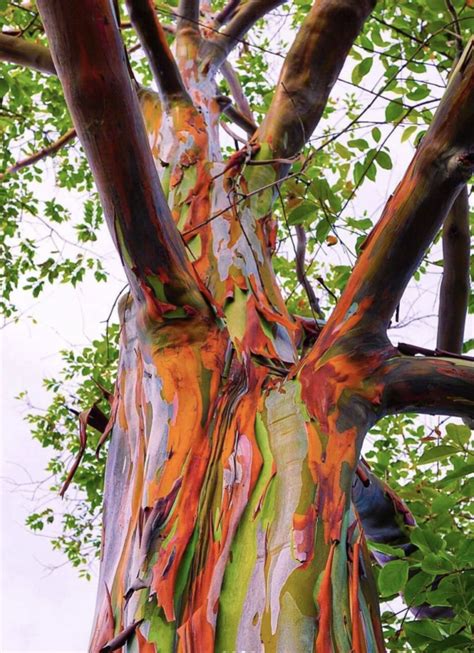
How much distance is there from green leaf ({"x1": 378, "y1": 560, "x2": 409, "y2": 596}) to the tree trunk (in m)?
0.26

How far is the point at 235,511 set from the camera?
4.74 ft

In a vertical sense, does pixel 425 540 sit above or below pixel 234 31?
below

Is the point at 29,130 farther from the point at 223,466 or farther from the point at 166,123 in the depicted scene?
the point at 223,466

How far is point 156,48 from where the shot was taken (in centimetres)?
274

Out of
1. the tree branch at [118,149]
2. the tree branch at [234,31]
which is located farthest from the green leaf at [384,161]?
the tree branch at [234,31]

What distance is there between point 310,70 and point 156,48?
2.07 feet

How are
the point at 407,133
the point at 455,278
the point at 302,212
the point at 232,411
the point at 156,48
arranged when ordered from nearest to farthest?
the point at 232,411 < the point at 302,212 < the point at 407,133 < the point at 455,278 < the point at 156,48

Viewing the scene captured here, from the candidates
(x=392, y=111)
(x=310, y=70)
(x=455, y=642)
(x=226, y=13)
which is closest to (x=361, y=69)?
(x=392, y=111)

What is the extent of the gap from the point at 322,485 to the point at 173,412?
45 centimetres

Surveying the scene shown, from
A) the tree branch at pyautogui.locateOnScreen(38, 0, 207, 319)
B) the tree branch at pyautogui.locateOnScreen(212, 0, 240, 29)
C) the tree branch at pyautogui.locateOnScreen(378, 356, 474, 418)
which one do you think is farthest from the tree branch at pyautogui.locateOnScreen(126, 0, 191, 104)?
the tree branch at pyautogui.locateOnScreen(378, 356, 474, 418)

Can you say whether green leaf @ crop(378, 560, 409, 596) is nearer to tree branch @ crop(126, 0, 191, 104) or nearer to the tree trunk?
the tree trunk

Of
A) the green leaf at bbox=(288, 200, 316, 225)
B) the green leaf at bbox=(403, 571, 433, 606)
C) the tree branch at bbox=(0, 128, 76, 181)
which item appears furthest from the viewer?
the tree branch at bbox=(0, 128, 76, 181)

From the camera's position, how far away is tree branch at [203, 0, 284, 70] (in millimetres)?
3846

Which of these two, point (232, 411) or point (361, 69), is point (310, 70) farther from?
point (232, 411)
